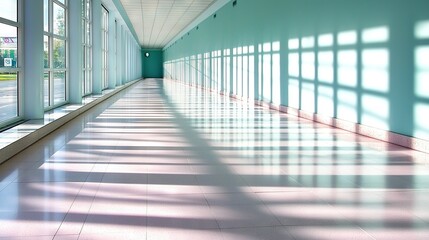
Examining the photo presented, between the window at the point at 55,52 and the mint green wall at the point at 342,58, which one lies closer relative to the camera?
the mint green wall at the point at 342,58

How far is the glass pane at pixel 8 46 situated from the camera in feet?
23.9

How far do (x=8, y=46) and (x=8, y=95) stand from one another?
83cm

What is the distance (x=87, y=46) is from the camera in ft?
51.9

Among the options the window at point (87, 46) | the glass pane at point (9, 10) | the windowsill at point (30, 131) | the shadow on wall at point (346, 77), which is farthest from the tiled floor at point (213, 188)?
the window at point (87, 46)

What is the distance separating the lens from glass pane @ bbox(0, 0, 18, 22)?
23.5 ft

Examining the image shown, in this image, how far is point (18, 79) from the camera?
26.6ft

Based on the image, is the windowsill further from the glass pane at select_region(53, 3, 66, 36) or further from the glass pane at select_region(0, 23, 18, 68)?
the glass pane at select_region(53, 3, 66, 36)

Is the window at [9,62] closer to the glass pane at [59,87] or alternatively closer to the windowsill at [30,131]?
the windowsill at [30,131]

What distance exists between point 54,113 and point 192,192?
6306 millimetres

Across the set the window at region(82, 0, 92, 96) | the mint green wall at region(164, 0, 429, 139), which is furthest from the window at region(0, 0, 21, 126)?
the window at region(82, 0, 92, 96)

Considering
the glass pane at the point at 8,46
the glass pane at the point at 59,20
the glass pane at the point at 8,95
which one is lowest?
the glass pane at the point at 8,95

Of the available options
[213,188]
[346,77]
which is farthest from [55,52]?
[213,188]

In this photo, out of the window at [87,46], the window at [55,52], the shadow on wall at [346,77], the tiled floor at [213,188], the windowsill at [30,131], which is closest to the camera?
the tiled floor at [213,188]

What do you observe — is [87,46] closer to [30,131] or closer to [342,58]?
[30,131]
